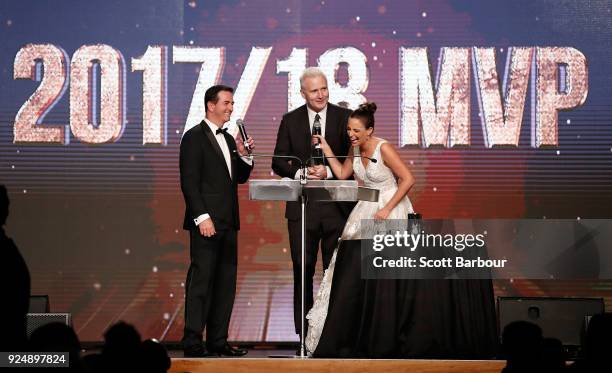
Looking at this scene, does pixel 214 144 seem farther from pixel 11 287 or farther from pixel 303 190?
pixel 11 287

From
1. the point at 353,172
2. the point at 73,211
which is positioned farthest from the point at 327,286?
the point at 73,211

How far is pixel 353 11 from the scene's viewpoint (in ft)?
23.4

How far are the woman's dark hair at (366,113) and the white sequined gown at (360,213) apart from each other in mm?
163

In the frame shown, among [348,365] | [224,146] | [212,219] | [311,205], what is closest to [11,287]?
[348,365]

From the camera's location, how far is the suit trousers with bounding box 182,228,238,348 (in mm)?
5652

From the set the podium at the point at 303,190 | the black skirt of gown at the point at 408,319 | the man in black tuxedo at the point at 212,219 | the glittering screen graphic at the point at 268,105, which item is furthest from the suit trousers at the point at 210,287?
the glittering screen graphic at the point at 268,105

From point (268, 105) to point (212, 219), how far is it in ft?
5.34

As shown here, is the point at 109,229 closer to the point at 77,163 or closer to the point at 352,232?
the point at 77,163

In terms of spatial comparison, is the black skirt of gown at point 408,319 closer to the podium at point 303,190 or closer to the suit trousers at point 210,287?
the podium at point 303,190

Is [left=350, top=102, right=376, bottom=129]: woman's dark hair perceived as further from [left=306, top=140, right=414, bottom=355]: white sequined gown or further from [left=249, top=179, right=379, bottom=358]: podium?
[left=249, top=179, right=379, bottom=358]: podium

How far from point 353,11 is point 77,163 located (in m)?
2.24

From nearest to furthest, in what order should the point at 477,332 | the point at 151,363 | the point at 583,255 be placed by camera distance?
the point at 151,363
the point at 477,332
the point at 583,255

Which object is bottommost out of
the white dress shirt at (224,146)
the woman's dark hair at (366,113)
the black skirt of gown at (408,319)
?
the black skirt of gown at (408,319)

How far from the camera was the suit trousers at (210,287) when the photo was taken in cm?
565
